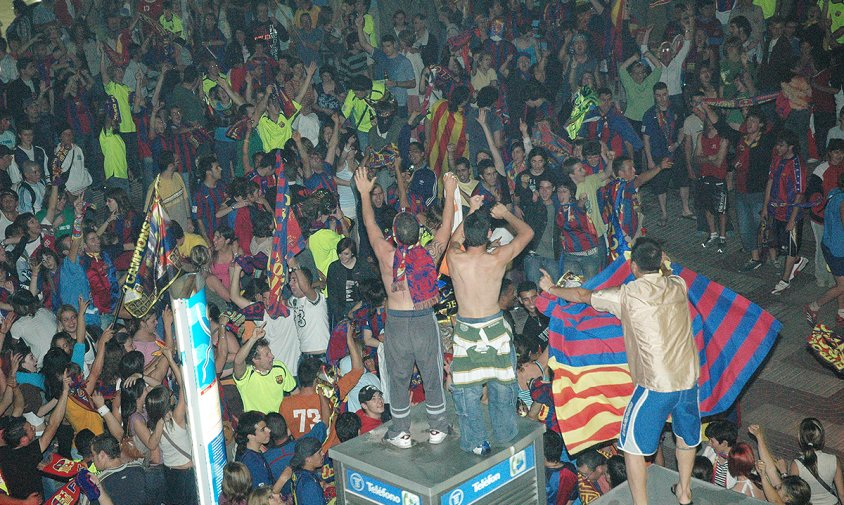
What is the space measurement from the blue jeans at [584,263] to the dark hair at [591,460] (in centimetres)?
446

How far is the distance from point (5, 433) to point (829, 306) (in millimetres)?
10496

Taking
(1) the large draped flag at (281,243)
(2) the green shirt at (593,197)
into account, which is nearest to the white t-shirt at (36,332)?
(1) the large draped flag at (281,243)

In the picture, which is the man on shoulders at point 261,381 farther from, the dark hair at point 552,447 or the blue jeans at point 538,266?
the blue jeans at point 538,266

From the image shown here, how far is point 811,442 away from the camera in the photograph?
865cm

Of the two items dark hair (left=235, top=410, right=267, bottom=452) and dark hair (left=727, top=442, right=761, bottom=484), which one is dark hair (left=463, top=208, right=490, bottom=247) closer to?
dark hair (left=235, top=410, right=267, bottom=452)

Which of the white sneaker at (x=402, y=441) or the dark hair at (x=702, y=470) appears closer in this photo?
the white sneaker at (x=402, y=441)

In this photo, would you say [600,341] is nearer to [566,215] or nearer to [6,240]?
[566,215]

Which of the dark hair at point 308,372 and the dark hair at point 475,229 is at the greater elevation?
the dark hair at point 475,229

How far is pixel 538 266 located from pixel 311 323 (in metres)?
3.78

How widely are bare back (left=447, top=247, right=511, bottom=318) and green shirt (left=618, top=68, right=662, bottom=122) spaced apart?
10432mm

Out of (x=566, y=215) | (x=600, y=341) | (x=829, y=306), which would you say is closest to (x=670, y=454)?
(x=600, y=341)

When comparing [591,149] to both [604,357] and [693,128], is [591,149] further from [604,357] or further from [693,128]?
[604,357]

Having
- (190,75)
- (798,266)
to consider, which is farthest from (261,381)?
(190,75)

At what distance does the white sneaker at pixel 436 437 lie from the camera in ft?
26.7
